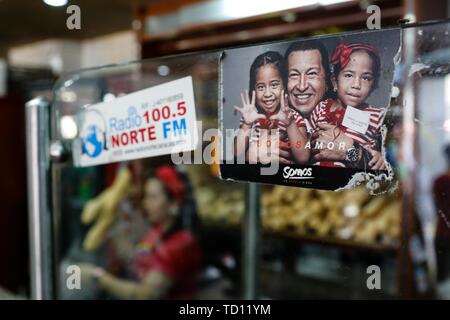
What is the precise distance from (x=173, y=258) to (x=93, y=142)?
1.30 m

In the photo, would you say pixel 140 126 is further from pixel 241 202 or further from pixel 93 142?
pixel 241 202

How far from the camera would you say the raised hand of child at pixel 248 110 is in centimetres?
62

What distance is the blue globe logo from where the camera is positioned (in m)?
0.78

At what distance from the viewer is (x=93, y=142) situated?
79 cm

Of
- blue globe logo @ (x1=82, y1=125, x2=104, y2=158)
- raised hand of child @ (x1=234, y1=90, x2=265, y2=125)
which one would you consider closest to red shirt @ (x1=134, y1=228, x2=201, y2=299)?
blue globe logo @ (x1=82, y1=125, x2=104, y2=158)

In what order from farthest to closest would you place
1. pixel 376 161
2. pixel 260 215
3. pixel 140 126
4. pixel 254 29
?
pixel 254 29 → pixel 260 215 → pixel 140 126 → pixel 376 161

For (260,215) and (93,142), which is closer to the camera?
(93,142)

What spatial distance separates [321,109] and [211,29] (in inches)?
78.1

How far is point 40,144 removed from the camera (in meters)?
0.82

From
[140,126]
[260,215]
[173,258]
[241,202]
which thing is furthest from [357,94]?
[241,202]

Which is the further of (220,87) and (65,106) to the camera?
(65,106)

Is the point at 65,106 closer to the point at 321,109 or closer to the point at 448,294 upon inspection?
the point at 321,109
